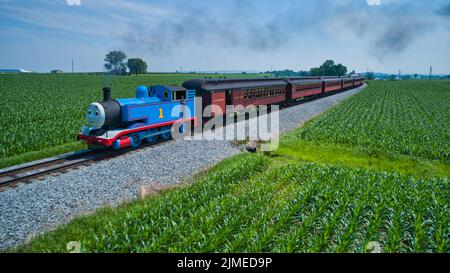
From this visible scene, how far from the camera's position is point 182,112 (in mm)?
17250

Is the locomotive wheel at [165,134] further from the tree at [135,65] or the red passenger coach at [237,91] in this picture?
the tree at [135,65]

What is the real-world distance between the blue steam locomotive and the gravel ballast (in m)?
0.87

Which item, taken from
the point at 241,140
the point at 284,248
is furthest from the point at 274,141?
the point at 284,248

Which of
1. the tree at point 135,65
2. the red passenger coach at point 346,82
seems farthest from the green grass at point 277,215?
the tree at point 135,65

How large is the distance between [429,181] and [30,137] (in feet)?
61.3

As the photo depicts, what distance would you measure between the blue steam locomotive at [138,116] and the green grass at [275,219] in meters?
5.42

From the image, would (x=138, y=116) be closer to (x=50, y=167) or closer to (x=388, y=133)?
(x=50, y=167)

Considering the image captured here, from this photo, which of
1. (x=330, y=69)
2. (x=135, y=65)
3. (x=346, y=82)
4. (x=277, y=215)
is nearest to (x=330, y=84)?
(x=346, y=82)

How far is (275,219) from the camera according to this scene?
799cm

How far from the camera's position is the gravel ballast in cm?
791

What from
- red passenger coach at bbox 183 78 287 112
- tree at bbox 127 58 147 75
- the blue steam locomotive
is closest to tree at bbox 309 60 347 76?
tree at bbox 127 58 147 75

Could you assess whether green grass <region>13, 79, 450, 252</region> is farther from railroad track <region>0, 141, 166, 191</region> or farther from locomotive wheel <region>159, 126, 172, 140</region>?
locomotive wheel <region>159, 126, 172, 140</region>

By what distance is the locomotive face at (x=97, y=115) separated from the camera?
13.1 metres

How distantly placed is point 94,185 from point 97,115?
13.2 ft
